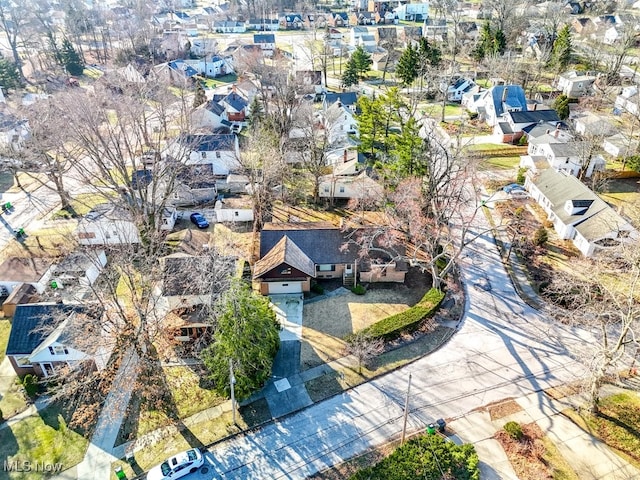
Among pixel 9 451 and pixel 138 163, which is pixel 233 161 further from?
pixel 9 451

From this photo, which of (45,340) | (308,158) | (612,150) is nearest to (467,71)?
(612,150)

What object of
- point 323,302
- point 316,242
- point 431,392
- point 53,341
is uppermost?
point 316,242

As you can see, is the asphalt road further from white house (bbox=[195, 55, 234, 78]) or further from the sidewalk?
white house (bbox=[195, 55, 234, 78])

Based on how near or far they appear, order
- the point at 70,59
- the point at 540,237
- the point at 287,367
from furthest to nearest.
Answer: the point at 70,59, the point at 540,237, the point at 287,367

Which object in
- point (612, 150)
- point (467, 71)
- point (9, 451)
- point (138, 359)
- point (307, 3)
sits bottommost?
point (9, 451)

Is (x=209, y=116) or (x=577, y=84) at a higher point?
(x=577, y=84)

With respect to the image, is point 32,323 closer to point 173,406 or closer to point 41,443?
point 41,443

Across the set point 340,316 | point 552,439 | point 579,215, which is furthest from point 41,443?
point 579,215
